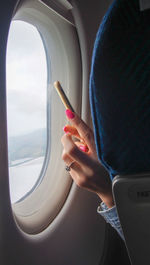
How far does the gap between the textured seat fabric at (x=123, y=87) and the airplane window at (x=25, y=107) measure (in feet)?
1.97

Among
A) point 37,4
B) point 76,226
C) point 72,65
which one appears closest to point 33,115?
point 72,65

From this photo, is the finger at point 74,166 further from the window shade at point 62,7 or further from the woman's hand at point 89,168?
the window shade at point 62,7

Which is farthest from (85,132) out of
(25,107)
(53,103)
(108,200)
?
(53,103)

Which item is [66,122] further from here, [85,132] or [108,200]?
[108,200]

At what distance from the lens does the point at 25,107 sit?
1209mm

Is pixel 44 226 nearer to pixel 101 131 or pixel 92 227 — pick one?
pixel 92 227

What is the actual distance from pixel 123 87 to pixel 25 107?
29.2 inches

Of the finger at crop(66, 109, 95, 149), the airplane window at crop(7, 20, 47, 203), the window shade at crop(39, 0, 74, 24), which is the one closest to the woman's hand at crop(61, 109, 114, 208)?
the finger at crop(66, 109, 95, 149)

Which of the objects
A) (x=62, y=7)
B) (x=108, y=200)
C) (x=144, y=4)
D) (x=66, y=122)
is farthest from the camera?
(x=66, y=122)

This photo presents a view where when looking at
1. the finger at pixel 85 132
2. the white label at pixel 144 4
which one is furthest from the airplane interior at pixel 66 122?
the finger at pixel 85 132

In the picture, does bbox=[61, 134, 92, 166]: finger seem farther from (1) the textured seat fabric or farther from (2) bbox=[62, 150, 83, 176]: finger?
(1) the textured seat fabric

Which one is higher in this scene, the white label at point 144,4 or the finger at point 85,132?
the white label at point 144,4

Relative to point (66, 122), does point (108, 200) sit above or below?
below

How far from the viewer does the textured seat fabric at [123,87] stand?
52 centimetres
